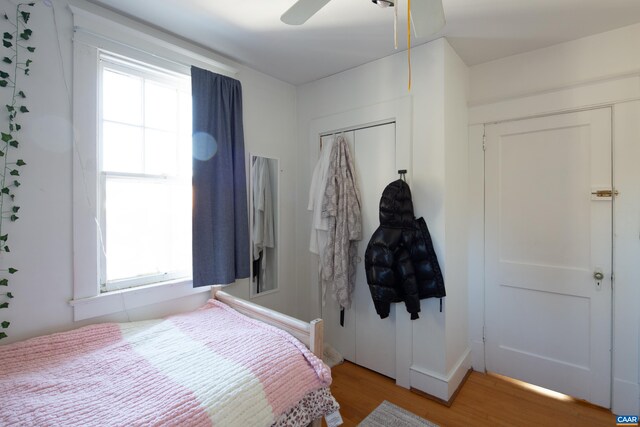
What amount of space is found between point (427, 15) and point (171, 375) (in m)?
1.83

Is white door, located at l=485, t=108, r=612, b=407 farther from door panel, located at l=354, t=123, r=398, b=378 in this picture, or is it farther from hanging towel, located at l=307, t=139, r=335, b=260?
hanging towel, located at l=307, t=139, r=335, b=260

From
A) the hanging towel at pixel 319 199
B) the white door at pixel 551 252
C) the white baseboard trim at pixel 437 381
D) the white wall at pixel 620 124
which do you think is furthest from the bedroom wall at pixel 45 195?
the white wall at pixel 620 124

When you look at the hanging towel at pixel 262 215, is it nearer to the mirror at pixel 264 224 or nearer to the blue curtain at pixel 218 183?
the mirror at pixel 264 224

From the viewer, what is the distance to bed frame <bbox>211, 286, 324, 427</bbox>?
1.44 meters

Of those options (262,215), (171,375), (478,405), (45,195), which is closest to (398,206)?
(262,215)

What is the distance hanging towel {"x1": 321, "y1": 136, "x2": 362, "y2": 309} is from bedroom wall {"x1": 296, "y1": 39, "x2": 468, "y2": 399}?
194 millimetres

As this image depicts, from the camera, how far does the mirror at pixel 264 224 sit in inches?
97.6

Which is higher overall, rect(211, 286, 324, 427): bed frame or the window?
the window

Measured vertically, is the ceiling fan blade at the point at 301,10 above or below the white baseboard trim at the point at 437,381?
above

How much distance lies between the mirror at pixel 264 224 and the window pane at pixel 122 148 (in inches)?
33.5

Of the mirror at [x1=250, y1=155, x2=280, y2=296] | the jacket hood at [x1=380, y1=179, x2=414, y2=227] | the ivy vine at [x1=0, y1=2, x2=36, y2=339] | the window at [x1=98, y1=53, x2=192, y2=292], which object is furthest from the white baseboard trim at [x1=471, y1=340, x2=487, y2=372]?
the ivy vine at [x1=0, y1=2, x2=36, y2=339]

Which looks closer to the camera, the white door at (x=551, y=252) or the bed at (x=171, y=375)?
the bed at (x=171, y=375)

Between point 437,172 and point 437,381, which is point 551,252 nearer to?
point 437,172

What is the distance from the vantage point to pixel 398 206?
2.02 metres
